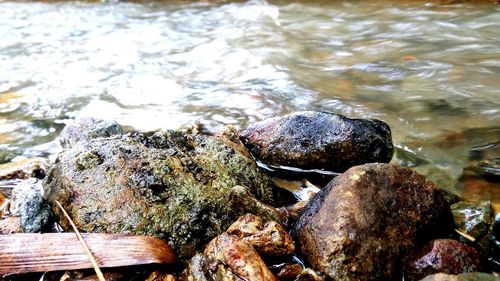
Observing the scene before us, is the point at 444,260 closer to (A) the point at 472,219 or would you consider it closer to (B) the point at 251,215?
(A) the point at 472,219

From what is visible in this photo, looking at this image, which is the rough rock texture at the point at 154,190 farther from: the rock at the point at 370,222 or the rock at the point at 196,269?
the rock at the point at 370,222

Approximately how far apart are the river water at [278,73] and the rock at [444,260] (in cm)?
90

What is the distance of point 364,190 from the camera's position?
2.56 metres

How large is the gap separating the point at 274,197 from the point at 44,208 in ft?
5.26

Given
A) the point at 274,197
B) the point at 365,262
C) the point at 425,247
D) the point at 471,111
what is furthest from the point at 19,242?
the point at 471,111

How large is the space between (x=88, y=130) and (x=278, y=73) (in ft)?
11.1

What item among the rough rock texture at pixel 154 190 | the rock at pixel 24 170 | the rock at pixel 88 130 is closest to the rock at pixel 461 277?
the rough rock texture at pixel 154 190

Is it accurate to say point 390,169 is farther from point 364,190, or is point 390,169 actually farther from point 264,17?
point 264,17

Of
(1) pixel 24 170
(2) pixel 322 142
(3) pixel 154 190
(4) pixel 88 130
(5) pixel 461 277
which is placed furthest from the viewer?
(4) pixel 88 130

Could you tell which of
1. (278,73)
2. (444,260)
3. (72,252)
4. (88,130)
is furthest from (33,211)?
(278,73)

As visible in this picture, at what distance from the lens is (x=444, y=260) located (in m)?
2.40

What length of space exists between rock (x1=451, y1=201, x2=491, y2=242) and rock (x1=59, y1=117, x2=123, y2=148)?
289 centimetres

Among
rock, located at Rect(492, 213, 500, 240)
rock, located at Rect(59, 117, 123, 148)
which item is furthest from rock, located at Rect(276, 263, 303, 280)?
rock, located at Rect(59, 117, 123, 148)

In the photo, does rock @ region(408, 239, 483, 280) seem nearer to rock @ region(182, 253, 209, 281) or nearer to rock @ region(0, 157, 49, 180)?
rock @ region(182, 253, 209, 281)
